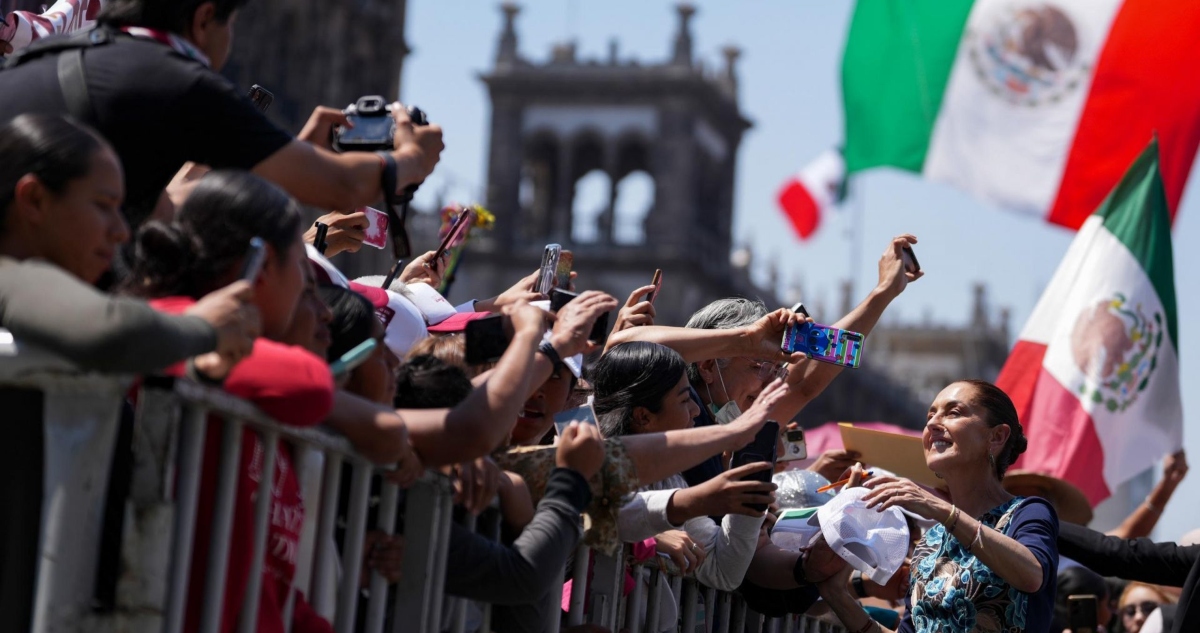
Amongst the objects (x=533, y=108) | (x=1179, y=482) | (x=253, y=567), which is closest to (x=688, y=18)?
(x=533, y=108)

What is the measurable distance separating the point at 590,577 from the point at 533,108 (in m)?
68.3

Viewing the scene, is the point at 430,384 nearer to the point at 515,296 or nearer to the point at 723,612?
the point at 515,296

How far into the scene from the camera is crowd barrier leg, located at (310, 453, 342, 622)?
3.39 m

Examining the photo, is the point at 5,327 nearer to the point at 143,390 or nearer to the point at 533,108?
the point at 143,390

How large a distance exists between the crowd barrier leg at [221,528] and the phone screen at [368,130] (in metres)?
1.04

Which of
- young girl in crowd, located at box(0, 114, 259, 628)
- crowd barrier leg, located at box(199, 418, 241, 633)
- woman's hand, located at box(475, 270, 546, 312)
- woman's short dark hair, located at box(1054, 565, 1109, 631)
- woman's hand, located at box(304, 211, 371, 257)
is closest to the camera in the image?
young girl in crowd, located at box(0, 114, 259, 628)

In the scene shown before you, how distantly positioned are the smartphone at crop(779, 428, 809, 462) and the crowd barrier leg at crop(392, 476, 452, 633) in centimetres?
220

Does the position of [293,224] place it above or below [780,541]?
above

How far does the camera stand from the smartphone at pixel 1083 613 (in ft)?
21.8

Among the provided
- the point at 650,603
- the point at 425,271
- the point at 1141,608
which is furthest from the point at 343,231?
the point at 1141,608

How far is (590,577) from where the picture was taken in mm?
4570

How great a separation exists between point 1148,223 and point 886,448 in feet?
13.0

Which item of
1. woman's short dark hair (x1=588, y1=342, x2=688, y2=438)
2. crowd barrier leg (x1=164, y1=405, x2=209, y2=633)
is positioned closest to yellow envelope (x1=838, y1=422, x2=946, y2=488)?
woman's short dark hair (x1=588, y1=342, x2=688, y2=438)

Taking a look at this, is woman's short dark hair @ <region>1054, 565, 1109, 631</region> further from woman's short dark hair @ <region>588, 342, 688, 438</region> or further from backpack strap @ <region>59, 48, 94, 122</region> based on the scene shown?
backpack strap @ <region>59, 48, 94, 122</region>
